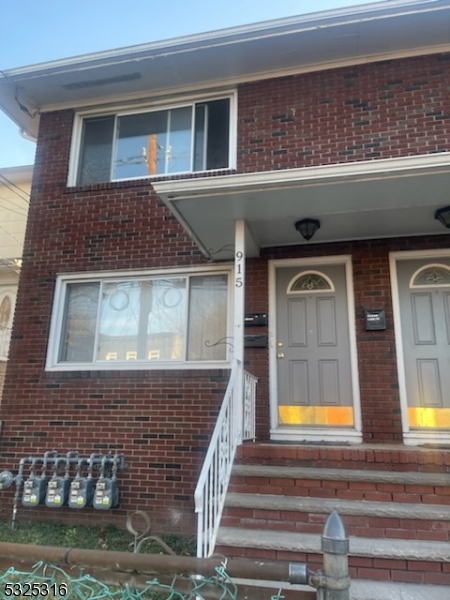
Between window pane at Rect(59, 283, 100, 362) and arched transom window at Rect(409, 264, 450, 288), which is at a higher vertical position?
arched transom window at Rect(409, 264, 450, 288)

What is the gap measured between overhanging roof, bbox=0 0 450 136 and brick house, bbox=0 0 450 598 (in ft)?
0.08

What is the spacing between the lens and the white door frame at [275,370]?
470 cm

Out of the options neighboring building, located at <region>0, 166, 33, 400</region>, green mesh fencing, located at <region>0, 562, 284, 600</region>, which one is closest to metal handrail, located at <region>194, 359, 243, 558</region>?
green mesh fencing, located at <region>0, 562, 284, 600</region>

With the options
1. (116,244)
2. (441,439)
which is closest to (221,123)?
(116,244)

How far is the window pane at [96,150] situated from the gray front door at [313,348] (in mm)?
3105

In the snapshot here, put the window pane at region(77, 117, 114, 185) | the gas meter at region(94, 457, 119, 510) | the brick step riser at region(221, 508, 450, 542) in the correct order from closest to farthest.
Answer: the brick step riser at region(221, 508, 450, 542)
the gas meter at region(94, 457, 119, 510)
the window pane at region(77, 117, 114, 185)

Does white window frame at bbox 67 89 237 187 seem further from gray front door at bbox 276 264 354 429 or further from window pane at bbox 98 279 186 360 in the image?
gray front door at bbox 276 264 354 429

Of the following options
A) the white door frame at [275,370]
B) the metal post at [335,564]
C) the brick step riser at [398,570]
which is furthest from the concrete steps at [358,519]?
the metal post at [335,564]

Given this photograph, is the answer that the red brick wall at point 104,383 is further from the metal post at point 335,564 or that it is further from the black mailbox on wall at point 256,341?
the metal post at point 335,564

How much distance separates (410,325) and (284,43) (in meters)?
3.88

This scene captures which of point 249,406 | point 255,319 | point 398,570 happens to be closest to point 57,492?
point 249,406

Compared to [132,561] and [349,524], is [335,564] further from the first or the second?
[349,524]

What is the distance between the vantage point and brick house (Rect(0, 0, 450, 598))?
4.52 metres

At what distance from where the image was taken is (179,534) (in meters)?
4.61
